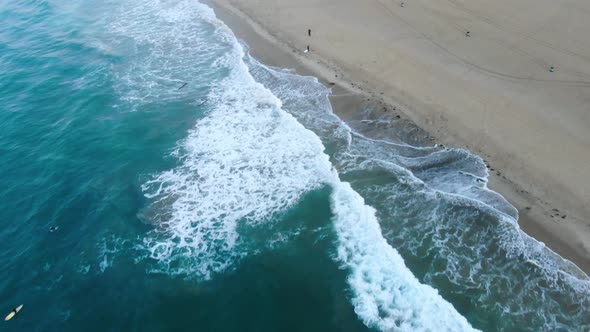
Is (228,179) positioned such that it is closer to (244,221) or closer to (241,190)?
(241,190)

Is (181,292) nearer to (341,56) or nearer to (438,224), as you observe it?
(438,224)

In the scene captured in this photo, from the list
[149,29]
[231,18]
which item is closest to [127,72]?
[149,29]

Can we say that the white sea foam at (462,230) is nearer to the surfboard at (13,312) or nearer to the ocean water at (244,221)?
the ocean water at (244,221)

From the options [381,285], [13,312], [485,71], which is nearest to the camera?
[381,285]

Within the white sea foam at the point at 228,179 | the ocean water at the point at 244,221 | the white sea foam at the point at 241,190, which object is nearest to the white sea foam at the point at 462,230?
the ocean water at the point at 244,221

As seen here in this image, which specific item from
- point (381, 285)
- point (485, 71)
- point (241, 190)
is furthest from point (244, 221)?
point (485, 71)
